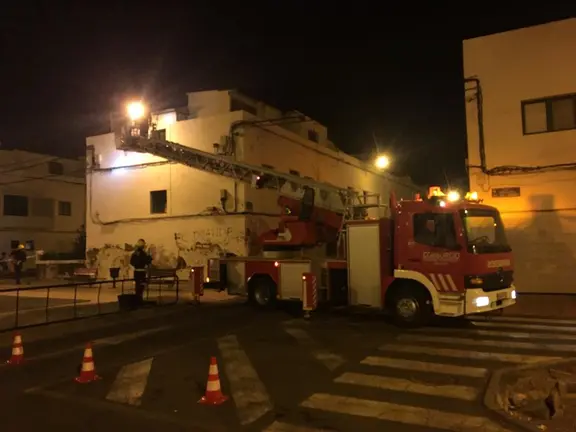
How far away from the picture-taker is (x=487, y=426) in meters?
5.03

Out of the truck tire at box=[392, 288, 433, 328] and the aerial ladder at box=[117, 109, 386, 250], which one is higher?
the aerial ladder at box=[117, 109, 386, 250]

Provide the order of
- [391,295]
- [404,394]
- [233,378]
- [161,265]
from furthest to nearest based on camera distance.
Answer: [161,265]
[391,295]
[233,378]
[404,394]

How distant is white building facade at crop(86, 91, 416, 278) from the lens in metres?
21.2

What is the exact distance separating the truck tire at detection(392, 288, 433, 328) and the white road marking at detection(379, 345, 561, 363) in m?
1.86

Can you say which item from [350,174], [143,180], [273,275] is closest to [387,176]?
[350,174]

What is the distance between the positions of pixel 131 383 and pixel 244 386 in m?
1.61

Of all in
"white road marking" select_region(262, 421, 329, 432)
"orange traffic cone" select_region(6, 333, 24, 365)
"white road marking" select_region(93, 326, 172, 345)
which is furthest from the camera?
"white road marking" select_region(93, 326, 172, 345)

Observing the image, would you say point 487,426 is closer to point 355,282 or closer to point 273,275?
point 355,282

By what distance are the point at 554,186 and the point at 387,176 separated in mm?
23540

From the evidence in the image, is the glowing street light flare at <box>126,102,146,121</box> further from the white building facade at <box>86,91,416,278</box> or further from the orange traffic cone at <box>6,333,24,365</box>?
the orange traffic cone at <box>6,333,24,365</box>

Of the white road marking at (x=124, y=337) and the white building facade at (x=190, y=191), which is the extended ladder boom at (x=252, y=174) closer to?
the white building facade at (x=190, y=191)

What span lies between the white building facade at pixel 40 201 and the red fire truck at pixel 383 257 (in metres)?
24.1

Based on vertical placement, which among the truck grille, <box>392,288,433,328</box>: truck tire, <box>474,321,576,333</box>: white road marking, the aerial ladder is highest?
the aerial ladder

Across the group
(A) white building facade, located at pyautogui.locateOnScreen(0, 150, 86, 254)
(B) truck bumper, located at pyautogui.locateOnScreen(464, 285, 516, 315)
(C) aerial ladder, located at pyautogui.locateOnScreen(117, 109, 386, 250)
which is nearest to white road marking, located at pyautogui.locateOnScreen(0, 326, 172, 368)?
(C) aerial ladder, located at pyautogui.locateOnScreen(117, 109, 386, 250)
